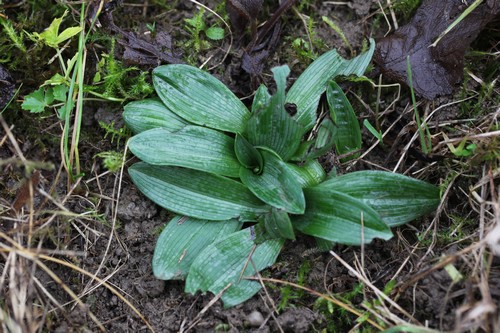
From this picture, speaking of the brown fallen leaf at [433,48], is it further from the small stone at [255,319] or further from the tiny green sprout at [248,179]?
the small stone at [255,319]

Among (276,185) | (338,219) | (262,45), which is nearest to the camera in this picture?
(338,219)

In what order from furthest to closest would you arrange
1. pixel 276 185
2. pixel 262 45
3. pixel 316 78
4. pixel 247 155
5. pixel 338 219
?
pixel 262 45 → pixel 316 78 → pixel 247 155 → pixel 276 185 → pixel 338 219

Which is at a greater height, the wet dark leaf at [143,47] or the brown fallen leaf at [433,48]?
the brown fallen leaf at [433,48]

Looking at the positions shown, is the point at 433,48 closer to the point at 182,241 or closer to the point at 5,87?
the point at 182,241

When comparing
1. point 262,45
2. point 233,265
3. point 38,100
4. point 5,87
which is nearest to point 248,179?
point 233,265

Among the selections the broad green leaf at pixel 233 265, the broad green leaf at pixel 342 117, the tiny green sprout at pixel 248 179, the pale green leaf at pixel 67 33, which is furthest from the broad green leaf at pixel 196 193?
the pale green leaf at pixel 67 33

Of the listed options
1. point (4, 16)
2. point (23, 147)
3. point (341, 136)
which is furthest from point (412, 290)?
point (4, 16)

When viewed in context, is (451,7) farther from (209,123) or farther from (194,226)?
(194,226)
